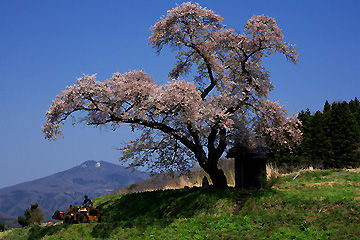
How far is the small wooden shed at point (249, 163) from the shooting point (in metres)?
23.7

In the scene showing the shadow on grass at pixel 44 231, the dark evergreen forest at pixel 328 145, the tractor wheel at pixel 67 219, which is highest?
the dark evergreen forest at pixel 328 145

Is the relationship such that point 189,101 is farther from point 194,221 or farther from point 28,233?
point 28,233

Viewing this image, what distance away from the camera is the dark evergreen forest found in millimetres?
39188

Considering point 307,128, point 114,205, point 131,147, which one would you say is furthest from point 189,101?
point 307,128

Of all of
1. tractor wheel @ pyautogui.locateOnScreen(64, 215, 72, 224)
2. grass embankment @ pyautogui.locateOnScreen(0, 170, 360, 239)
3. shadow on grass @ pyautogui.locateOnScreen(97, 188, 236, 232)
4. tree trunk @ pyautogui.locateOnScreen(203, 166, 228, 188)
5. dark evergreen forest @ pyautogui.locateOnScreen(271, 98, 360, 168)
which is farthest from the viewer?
dark evergreen forest @ pyautogui.locateOnScreen(271, 98, 360, 168)

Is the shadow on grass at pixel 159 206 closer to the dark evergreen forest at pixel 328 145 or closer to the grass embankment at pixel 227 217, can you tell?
the grass embankment at pixel 227 217

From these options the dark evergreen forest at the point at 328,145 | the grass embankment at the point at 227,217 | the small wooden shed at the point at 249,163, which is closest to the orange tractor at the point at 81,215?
the grass embankment at the point at 227,217

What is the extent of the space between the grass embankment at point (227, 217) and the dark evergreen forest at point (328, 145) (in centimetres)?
1298

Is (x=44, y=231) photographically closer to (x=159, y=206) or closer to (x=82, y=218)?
(x=82, y=218)

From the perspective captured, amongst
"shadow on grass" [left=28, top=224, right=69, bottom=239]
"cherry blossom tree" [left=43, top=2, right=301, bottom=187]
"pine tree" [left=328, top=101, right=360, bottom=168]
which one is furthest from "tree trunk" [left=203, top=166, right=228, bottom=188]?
"pine tree" [left=328, top=101, right=360, bottom=168]

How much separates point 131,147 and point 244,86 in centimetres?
793

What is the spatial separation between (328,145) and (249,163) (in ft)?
59.3

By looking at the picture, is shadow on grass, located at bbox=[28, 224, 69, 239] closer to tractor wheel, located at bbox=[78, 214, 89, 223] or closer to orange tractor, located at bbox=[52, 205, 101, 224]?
orange tractor, located at bbox=[52, 205, 101, 224]

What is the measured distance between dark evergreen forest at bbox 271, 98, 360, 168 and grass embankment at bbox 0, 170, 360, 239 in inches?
511
